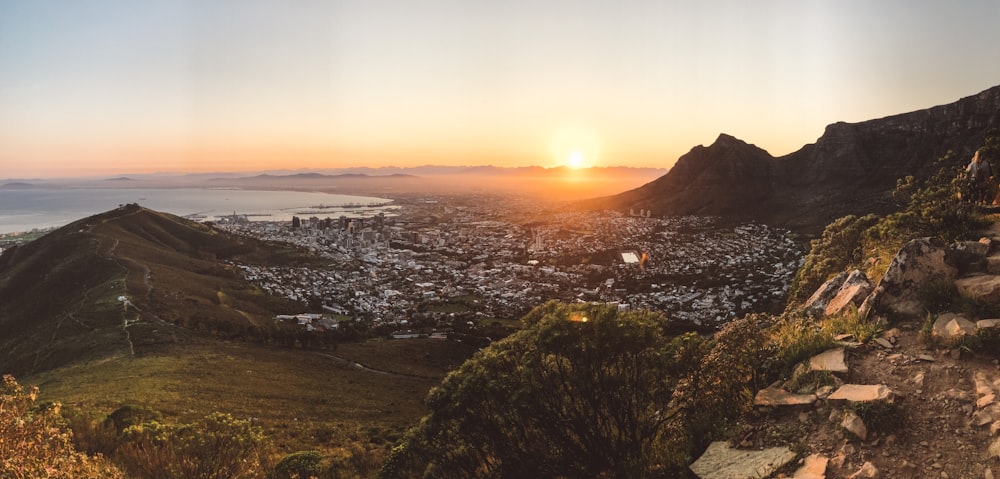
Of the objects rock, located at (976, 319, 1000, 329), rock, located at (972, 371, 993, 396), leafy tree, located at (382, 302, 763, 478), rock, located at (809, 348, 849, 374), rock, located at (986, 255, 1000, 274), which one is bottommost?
leafy tree, located at (382, 302, 763, 478)

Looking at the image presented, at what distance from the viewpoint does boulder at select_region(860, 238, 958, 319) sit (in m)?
8.18

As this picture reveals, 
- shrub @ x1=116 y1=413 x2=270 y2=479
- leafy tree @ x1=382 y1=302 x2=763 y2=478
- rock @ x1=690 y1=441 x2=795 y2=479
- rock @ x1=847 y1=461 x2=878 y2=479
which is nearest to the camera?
rock @ x1=847 y1=461 x2=878 y2=479

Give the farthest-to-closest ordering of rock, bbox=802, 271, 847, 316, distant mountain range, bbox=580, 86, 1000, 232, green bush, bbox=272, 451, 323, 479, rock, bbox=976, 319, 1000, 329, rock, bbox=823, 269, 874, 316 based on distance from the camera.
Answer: distant mountain range, bbox=580, 86, 1000, 232, green bush, bbox=272, 451, 323, 479, rock, bbox=802, 271, 847, 316, rock, bbox=823, 269, 874, 316, rock, bbox=976, 319, 1000, 329

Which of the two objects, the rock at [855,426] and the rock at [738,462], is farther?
the rock at [738,462]

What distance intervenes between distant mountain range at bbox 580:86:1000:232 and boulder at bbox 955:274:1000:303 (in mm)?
100828

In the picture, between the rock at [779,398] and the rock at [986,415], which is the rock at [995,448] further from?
the rock at [779,398]

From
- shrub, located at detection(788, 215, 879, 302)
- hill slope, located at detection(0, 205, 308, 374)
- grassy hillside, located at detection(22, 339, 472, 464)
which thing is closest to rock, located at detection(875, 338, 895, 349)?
shrub, located at detection(788, 215, 879, 302)

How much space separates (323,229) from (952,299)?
15996 cm

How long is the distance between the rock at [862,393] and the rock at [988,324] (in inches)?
67.9

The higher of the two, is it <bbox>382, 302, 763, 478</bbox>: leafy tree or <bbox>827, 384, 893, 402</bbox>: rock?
<bbox>827, 384, 893, 402</bbox>: rock

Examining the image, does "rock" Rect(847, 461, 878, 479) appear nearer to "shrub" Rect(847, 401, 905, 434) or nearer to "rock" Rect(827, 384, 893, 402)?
"shrub" Rect(847, 401, 905, 434)

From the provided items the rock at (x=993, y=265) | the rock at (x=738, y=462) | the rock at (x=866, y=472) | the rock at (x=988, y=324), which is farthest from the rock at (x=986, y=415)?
the rock at (x=993, y=265)

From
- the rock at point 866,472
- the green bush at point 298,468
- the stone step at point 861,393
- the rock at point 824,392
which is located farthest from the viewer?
the green bush at point 298,468

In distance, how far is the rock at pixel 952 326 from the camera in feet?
22.7
